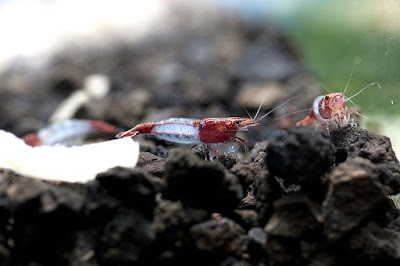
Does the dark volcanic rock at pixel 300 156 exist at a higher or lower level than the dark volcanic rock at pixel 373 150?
higher

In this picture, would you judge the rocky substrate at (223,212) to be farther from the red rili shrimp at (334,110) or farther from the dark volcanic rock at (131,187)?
the red rili shrimp at (334,110)

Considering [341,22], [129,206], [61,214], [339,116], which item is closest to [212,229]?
[129,206]

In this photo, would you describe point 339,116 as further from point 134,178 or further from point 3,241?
point 3,241

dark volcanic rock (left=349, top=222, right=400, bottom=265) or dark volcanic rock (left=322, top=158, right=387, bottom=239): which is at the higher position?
dark volcanic rock (left=322, top=158, right=387, bottom=239)

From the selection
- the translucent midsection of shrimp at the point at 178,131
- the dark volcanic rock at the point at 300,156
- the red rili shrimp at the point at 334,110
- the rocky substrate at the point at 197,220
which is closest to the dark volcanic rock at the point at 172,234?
the rocky substrate at the point at 197,220

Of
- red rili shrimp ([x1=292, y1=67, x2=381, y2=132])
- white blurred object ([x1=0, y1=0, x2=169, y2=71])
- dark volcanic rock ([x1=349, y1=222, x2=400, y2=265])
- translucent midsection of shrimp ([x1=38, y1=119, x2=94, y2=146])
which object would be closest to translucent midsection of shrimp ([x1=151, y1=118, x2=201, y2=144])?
red rili shrimp ([x1=292, y1=67, x2=381, y2=132])

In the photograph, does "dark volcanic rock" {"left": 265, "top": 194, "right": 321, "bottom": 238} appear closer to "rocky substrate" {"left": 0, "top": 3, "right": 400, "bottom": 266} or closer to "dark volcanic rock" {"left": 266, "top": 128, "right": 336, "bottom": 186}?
"rocky substrate" {"left": 0, "top": 3, "right": 400, "bottom": 266}

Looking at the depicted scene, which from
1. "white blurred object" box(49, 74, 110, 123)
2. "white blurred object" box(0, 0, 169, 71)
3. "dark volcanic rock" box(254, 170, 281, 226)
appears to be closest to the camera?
"dark volcanic rock" box(254, 170, 281, 226)

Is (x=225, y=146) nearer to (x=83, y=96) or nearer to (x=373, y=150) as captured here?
(x=373, y=150)
